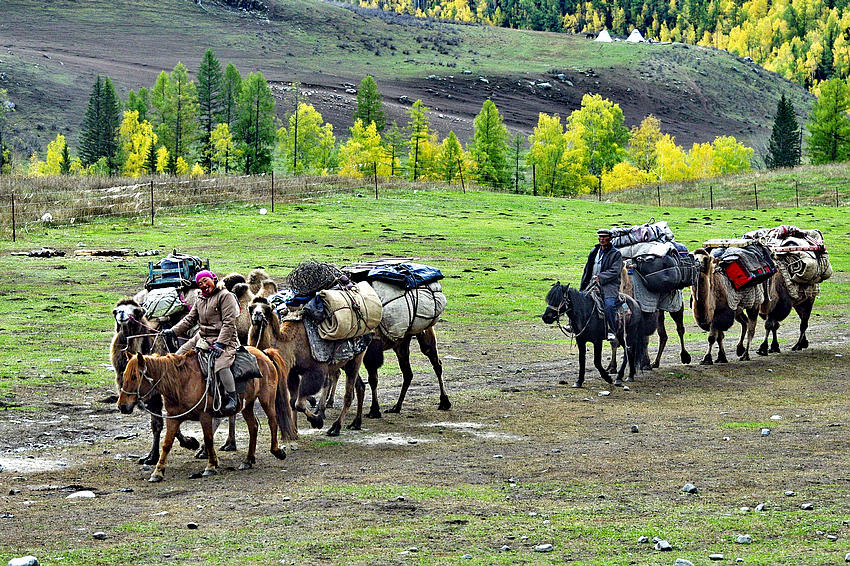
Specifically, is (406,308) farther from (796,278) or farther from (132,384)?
(796,278)

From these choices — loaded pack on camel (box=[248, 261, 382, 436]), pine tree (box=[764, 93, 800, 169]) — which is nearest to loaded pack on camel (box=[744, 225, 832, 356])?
loaded pack on camel (box=[248, 261, 382, 436])

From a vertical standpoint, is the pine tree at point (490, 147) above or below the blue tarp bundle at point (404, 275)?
above

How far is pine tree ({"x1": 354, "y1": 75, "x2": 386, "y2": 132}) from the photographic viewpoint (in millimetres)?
111125

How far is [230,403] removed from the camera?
11.8 meters

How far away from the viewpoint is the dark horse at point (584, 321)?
58.5 feet

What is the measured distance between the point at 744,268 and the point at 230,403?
40.4 ft

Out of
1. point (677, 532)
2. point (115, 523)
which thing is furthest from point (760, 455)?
point (115, 523)

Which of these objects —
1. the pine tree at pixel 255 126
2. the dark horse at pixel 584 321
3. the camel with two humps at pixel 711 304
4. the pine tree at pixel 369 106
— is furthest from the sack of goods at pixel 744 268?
the pine tree at pixel 369 106

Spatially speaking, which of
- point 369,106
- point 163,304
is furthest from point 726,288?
point 369,106

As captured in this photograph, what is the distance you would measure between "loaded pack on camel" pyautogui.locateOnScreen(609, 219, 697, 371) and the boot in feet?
29.4

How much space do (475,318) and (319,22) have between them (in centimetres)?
18227

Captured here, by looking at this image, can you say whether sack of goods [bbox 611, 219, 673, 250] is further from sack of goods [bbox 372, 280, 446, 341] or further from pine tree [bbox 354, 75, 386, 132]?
pine tree [bbox 354, 75, 386, 132]

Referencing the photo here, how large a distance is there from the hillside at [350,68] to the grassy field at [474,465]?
120m

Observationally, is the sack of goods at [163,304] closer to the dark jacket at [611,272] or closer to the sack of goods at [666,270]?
the dark jacket at [611,272]
